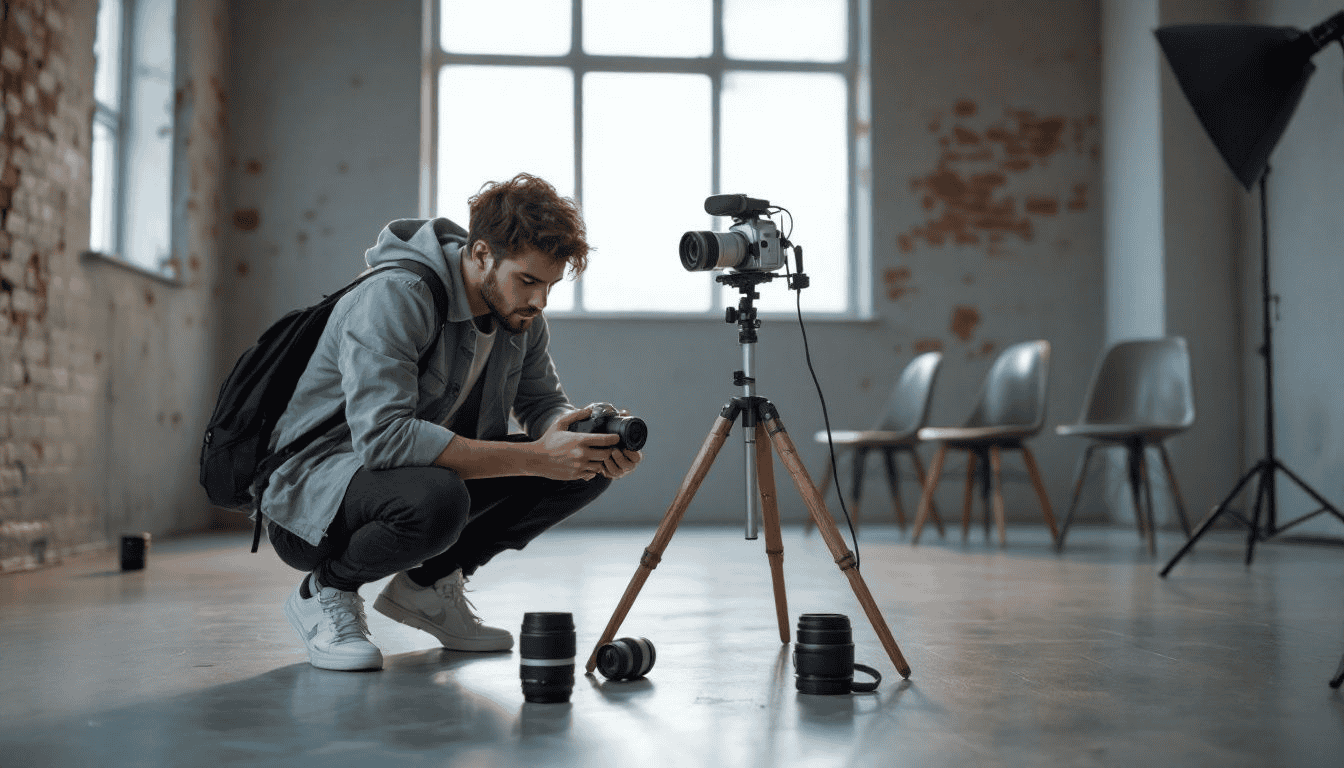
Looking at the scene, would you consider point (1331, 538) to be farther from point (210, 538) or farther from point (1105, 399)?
point (210, 538)

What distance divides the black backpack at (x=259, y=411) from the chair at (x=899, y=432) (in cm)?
325

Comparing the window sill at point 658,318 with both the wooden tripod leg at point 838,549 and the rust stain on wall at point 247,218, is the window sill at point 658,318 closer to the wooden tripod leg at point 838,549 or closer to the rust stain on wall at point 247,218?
the rust stain on wall at point 247,218

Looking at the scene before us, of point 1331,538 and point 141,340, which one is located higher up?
point 141,340

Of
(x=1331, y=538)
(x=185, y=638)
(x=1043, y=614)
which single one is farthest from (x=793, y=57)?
(x=185, y=638)

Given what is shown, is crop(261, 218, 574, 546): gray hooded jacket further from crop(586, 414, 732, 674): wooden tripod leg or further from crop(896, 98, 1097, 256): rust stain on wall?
crop(896, 98, 1097, 256): rust stain on wall

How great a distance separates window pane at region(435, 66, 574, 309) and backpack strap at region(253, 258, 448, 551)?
4.38 m

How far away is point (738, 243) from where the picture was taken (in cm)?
204

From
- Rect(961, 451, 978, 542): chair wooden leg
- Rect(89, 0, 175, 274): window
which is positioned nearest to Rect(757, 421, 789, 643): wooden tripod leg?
Rect(961, 451, 978, 542): chair wooden leg

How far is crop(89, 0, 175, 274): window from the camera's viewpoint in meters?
5.04

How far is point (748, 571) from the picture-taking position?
3.64 metres

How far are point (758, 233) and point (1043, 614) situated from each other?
3.88 feet

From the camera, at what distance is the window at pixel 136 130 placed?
5.04m

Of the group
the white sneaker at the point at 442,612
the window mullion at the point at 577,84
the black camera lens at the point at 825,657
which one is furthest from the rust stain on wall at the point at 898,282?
the black camera lens at the point at 825,657

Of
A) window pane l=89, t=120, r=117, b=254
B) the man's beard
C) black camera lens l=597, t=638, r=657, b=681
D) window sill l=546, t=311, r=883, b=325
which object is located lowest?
black camera lens l=597, t=638, r=657, b=681
